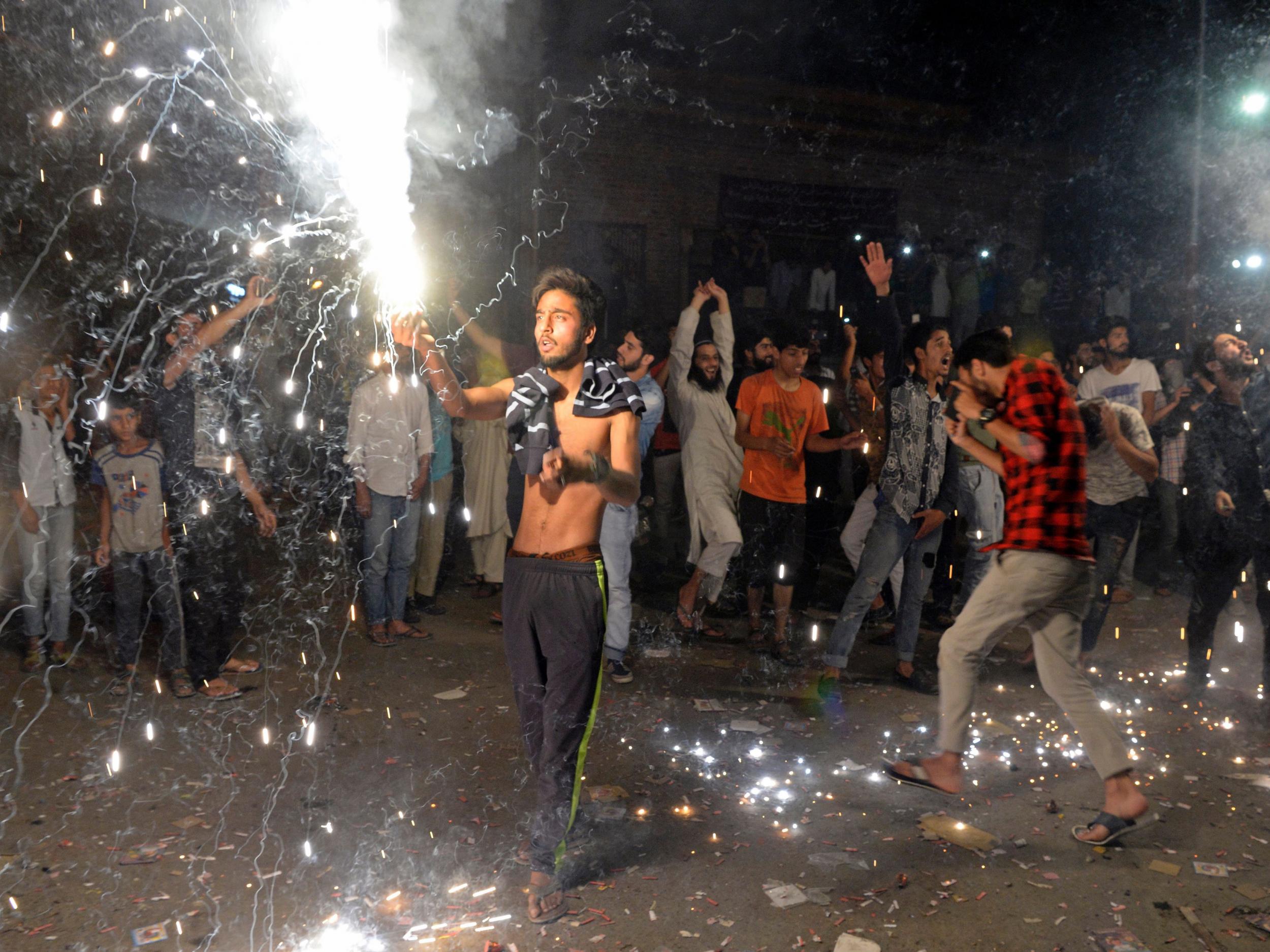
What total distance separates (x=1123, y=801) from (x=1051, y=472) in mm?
1361

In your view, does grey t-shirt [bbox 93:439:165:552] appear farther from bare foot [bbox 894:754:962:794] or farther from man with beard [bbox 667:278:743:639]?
bare foot [bbox 894:754:962:794]

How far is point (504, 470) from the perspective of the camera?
24.4 ft

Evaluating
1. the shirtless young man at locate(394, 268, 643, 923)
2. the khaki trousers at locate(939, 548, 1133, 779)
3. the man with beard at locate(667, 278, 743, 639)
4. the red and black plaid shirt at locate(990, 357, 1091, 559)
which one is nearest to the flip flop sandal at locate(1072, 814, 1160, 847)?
the khaki trousers at locate(939, 548, 1133, 779)

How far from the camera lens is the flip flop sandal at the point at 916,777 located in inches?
154

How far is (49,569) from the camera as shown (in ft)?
17.7

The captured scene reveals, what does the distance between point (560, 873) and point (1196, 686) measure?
4.37 metres

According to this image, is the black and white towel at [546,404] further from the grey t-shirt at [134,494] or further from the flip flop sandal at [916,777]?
the grey t-shirt at [134,494]

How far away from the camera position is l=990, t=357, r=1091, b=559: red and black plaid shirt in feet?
12.2

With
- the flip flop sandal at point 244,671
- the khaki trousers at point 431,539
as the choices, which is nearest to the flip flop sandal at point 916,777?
the flip flop sandal at point 244,671

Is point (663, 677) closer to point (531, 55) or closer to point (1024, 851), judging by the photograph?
point (1024, 851)

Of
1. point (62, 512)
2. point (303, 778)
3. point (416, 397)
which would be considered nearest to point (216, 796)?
point (303, 778)

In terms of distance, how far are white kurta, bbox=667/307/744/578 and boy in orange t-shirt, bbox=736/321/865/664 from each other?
0.17 metres

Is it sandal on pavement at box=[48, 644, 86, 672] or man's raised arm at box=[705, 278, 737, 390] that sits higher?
man's raised arm at box=[705, 278, 737, 390]

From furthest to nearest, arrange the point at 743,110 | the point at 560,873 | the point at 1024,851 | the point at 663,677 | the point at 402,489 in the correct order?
the point at 743,110, the point at 402,489, the point at 663,677, the point at 1024,851, the point at 560,873
